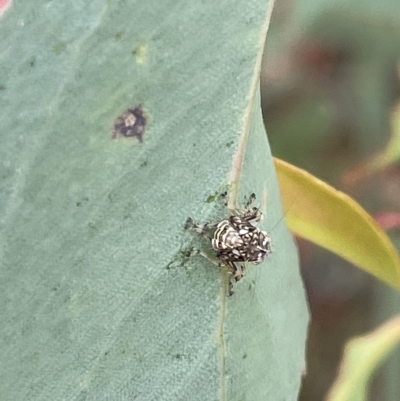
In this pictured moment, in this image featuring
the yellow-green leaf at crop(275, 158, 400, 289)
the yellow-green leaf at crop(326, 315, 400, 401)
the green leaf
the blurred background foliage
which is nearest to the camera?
the green leaf

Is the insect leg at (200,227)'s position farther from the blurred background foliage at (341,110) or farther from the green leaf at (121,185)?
the blurred background foliage at (341,110)

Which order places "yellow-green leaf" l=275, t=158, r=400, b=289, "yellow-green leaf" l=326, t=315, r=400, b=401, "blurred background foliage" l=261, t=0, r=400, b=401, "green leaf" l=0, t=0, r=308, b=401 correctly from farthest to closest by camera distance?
"blurred background foliage" l=261, t=0, r=400, b=401 < "yellow-green leaf" l=326, t=315, r=400, b=401 < "yellow-green leaf" l=275, t=158, r=400, b=289 < "green leaf" l=0, t=0, r=308, b=401

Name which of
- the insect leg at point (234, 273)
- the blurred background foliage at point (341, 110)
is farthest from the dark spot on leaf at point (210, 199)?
the blurred background foliage at point (341, 110)

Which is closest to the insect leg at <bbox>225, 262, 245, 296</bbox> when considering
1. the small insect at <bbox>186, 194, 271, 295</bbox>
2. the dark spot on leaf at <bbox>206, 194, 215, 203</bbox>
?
the small insect at <bbox>186, 194, 271, 295</bbox>

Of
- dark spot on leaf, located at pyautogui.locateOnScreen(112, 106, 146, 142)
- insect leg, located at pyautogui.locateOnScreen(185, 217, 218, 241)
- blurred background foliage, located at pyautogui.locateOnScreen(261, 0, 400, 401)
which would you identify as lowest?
blurred background foliage, located at pyautogui.locateOnScreen(261, 0, 400, 401)

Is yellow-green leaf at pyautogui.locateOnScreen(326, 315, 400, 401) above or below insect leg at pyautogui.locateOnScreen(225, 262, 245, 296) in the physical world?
below

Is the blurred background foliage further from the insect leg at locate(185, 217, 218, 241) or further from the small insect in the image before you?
the insect leg at locate(185, 217, 218, 241)

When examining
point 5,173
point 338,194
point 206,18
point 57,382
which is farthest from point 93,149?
point 338,194

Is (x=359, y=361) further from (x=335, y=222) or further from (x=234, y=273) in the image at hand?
(x=234, y=273)
